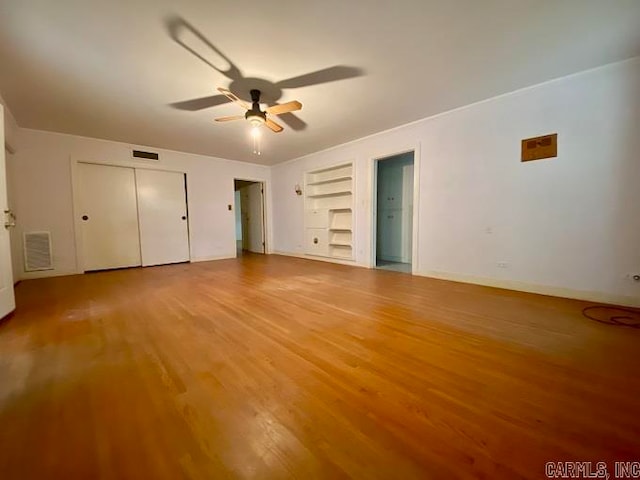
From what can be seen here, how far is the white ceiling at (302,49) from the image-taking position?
1.86m

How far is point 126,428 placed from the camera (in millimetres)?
1090

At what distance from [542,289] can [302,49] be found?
12.3ft

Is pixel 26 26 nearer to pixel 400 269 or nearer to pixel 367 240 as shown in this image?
pixel 367 240

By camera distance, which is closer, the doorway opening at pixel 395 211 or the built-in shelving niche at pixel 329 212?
the doorway opening at pixel 395 211

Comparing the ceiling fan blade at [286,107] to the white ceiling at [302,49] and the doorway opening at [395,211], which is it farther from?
the doorway opening at [395,211]

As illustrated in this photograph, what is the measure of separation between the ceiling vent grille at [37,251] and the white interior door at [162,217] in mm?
1323

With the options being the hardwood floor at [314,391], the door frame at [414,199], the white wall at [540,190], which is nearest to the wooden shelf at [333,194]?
the door frame at [414,199]

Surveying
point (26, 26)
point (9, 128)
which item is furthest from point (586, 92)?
point (9, 128)

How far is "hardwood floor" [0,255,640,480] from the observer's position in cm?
94

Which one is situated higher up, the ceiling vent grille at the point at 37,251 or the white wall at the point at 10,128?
the white wall at the point at 10,128

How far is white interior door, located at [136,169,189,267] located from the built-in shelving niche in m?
2.83

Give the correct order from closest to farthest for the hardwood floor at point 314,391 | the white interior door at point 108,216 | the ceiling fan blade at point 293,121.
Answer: the hardwood floor at point 314,391
the ceiling fan blade at point 293,121
the white interior door at point 108,216

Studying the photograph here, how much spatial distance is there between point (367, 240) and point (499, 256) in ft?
7.12

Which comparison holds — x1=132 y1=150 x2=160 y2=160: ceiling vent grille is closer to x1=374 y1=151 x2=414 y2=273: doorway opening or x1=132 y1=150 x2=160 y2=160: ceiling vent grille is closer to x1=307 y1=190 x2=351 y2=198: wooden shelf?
x1=307 y1=190 x2=351 y2=198: wooden shelf
